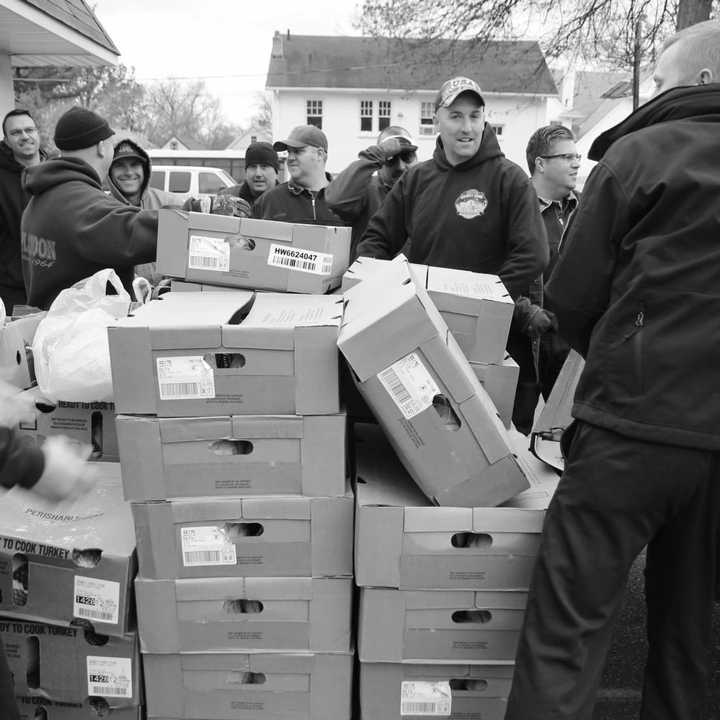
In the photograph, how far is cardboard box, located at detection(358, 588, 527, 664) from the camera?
2082mm

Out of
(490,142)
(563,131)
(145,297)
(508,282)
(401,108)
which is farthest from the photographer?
(401,108)

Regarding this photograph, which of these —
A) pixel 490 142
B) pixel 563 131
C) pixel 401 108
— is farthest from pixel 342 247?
pixel 401 108

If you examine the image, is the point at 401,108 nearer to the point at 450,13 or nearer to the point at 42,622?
the point at 450,13

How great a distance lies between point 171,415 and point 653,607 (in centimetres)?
138

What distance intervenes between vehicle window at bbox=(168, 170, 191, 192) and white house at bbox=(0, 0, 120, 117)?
823 cm

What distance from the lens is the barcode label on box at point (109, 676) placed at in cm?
217

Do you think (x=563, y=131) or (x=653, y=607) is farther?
(x=563, y=131)

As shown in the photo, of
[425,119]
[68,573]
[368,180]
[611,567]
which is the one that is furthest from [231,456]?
[425,119]

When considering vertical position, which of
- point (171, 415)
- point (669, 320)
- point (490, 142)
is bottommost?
point (171, 415)

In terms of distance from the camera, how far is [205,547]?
6.87ft

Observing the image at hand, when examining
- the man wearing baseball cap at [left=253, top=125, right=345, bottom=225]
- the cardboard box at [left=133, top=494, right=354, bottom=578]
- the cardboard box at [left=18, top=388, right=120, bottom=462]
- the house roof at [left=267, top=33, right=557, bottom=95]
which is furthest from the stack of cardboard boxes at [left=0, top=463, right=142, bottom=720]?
the house roof at [left=267, top=33, right=557, bottom=95]

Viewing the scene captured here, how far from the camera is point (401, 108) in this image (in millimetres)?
33438

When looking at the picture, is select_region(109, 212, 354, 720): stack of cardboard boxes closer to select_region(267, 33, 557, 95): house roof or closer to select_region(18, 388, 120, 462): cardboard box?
select_region(18, 388, 120, 462): cardboard box

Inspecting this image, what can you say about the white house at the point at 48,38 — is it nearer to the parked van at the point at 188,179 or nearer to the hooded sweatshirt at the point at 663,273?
the hooded sweatshirt at the point at 663,273
